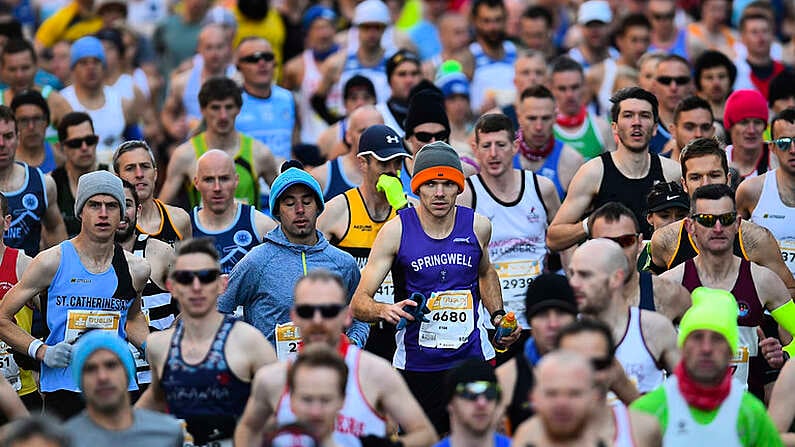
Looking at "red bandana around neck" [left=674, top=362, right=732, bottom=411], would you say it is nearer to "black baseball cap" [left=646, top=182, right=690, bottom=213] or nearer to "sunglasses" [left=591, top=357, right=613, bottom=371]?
"sunglasses" [left=591, top=357, right=613, bottom=371]

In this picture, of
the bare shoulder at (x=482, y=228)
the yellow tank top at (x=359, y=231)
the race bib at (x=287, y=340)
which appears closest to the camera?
the race bib at (x=287, y=340)

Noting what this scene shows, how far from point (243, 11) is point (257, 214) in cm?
662

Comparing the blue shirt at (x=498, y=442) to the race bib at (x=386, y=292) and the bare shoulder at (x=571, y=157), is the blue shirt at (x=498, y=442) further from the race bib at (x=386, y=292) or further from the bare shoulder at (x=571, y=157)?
the bare shoulder at (x=571, y=157)

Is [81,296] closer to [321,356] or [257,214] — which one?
[257,214]

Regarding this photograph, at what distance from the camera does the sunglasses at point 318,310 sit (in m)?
8.64

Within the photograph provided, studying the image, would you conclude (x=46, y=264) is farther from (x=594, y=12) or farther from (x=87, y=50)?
(x=594, y=12)

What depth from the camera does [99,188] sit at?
10.7 metres

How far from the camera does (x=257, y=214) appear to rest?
12188 millimetres

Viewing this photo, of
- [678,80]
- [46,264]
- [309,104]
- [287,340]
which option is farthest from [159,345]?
[309,104]

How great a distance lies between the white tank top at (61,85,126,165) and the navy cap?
4005mm

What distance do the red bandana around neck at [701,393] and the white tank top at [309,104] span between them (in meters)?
8.44

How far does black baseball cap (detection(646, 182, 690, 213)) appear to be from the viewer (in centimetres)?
1164

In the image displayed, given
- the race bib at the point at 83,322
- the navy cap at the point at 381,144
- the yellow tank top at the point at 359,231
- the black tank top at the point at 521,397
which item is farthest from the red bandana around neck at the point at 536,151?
the black tank top at the point at 521,397

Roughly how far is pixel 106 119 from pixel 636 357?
767 centimetres
